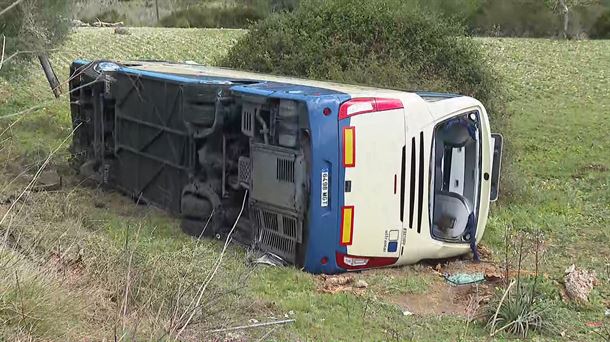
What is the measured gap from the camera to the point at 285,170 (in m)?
6.79

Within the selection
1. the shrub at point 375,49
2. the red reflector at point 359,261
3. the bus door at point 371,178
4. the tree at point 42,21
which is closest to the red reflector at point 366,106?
the bus door at point 371,178

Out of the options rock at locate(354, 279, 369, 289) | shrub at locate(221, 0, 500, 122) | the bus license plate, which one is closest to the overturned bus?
the bus license plate

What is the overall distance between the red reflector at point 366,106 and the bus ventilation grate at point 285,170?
0.59 m

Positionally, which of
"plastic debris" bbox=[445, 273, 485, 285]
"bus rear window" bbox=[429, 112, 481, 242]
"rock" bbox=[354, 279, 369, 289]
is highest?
"bus rear window" bbox=[429, 112, 481, 242]

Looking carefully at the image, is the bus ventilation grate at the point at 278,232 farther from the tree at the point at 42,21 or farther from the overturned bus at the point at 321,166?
the tree at the point at 42,21

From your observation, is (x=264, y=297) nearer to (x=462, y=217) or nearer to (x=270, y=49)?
(x=462, y=217)

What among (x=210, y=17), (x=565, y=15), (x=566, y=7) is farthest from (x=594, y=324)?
(x=210, y=17)

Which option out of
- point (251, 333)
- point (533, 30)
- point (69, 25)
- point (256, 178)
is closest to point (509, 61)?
point (69, 25)

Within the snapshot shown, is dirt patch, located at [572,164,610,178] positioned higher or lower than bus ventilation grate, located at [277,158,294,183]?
lower

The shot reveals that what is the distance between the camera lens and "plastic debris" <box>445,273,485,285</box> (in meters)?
6.93

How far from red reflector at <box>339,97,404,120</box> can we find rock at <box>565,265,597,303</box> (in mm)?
1973

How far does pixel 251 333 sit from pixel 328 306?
1.08 m

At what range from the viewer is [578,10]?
55406mm

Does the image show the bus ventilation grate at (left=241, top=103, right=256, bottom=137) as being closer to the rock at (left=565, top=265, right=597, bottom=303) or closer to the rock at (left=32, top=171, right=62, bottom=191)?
the rock at (left=32, top=171, right=62, bottom=191)
